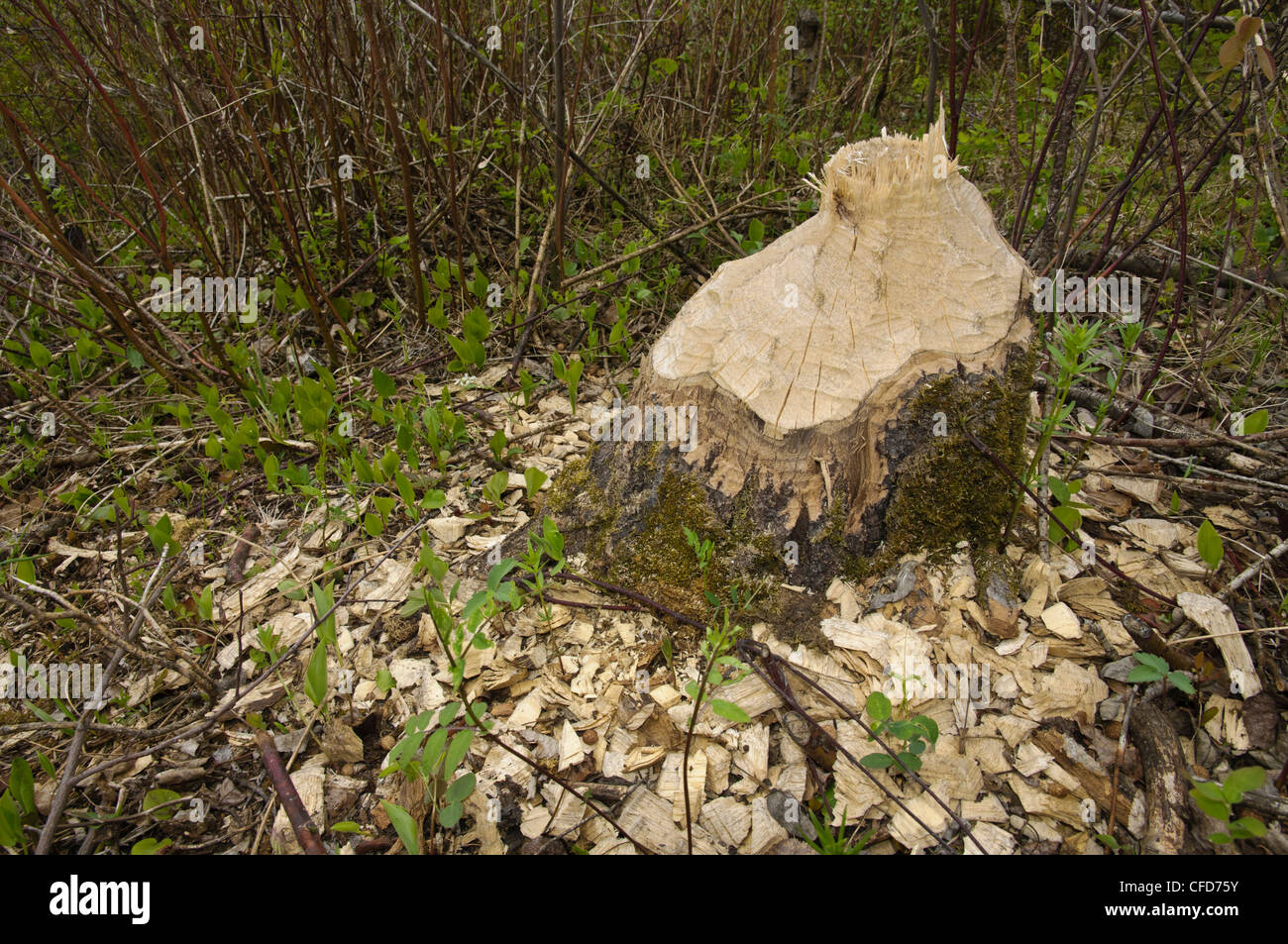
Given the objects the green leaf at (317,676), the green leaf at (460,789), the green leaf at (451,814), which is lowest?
the green leaf at (451,814)

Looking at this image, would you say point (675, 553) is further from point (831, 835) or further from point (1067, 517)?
point (1067, 517)

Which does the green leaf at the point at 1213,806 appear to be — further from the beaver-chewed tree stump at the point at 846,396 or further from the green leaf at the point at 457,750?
the green leaf at the point at 457,750

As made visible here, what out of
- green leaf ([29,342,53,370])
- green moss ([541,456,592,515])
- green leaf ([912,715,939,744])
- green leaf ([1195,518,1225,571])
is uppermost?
green leaf ([29,342,53,370])

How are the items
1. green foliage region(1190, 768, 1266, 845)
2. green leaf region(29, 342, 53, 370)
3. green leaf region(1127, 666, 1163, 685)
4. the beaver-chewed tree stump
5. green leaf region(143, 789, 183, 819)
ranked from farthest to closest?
green leaf region(29, 342, 53, 370)
the beaver-chewed tree stump
green leaf region(143, 789, 183, 819)
green leaf region(1127, 666, 1163, 685)
green foliage region(1190, 768, 1266, 845)

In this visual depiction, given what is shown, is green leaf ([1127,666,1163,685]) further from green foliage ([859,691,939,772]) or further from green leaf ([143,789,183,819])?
green leaf ([143,789,183,819])

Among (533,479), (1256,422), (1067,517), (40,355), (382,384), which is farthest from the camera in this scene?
(40,355)

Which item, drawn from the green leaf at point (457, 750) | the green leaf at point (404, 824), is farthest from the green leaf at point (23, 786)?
the green leaf at point (457, 750)

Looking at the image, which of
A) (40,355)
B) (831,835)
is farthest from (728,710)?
(40,355)

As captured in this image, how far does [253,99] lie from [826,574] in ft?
10.8

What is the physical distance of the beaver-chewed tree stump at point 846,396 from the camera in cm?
185

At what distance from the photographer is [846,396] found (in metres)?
1.82

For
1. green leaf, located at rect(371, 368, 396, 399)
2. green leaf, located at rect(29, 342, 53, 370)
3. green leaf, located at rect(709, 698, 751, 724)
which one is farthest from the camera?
green leaf, located at rect(29, 342, 53, 370)

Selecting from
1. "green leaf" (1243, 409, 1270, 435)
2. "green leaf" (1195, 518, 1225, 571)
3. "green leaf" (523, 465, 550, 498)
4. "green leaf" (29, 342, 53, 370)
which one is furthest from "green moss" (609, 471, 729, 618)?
"green leaf" (29, 342, 53, 370)

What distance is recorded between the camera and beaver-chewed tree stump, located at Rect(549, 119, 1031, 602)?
6.06 feet
